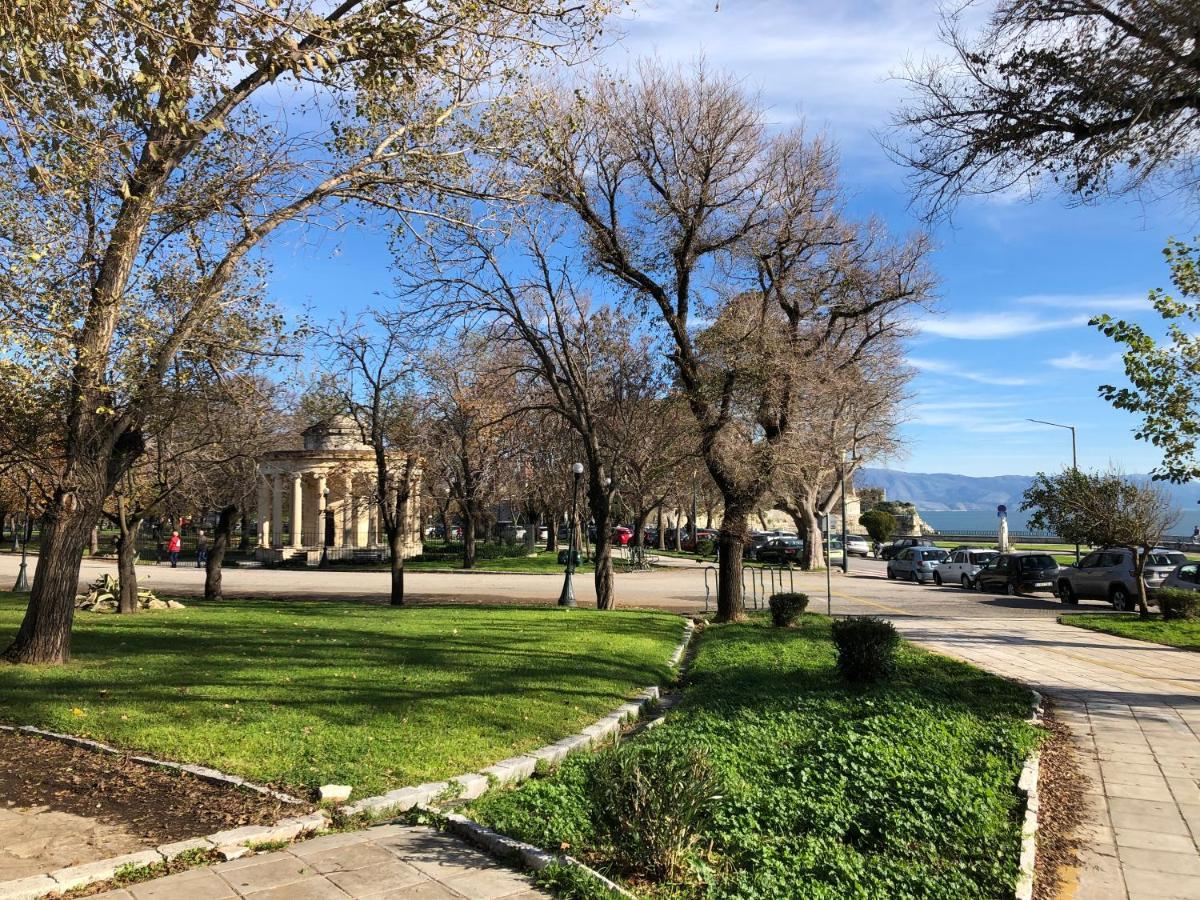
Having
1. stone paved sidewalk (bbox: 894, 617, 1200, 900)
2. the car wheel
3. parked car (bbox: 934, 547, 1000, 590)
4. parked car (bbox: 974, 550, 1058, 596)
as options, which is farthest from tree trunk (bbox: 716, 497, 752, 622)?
parked car (bbox: 934, 547, 1000, 590)

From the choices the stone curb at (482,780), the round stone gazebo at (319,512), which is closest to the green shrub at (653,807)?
the stone curb at (482,780)

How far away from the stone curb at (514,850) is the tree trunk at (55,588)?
22.2 ft

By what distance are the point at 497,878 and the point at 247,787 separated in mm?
2138

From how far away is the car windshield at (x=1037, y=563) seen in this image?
29702 mm

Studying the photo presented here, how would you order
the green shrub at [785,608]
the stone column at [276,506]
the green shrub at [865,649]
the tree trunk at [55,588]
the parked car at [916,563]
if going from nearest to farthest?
the tree trunk at [55,588] < the green shrub at [865,649] < the green shrub at [785,608] < the parked car at [916,563] < the stone column at [276,506]

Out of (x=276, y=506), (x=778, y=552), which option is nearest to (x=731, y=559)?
(x=778, y=552)

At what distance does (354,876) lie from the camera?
4309 millimetres

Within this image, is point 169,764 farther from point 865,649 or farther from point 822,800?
point 865,649

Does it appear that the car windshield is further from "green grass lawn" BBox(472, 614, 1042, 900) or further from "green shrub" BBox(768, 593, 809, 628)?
"green grass lawn" BBox(472, 614, 1042, 900)

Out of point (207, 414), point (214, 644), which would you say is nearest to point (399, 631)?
point (214, 644)

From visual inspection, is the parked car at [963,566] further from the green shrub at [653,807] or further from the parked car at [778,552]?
the green shrub at [653,807]

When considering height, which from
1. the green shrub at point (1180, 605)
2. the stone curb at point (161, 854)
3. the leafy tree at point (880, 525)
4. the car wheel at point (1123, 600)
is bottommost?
the car wheel at point (1123, 600)

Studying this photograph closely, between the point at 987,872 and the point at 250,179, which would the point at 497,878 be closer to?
the point at 987,872

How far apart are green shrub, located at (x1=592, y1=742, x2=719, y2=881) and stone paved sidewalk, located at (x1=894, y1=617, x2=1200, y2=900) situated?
7.06ft
